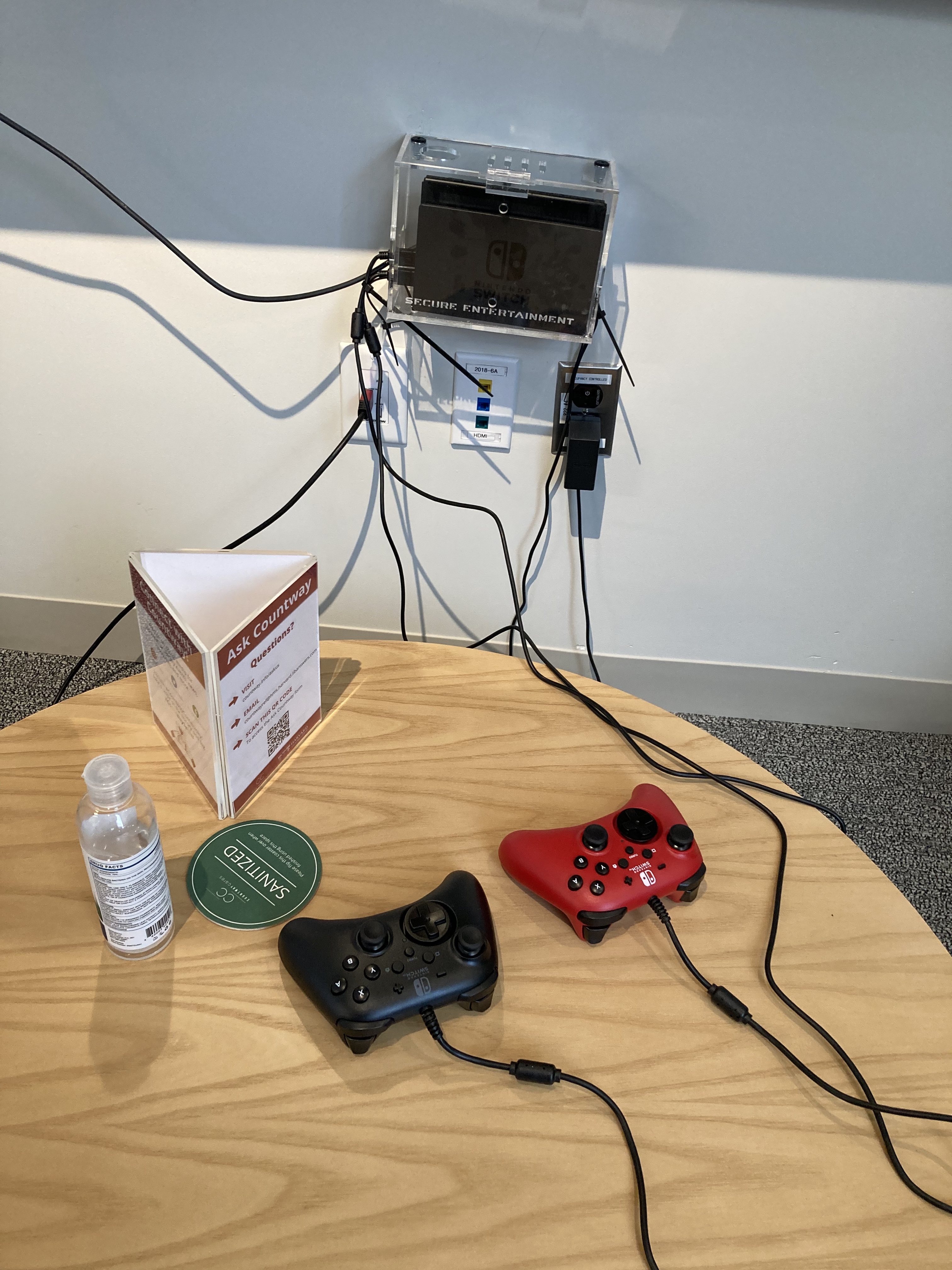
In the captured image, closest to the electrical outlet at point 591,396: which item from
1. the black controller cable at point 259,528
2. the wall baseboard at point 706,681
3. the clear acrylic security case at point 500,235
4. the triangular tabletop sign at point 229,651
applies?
the clear acrylic security case at point 500,235

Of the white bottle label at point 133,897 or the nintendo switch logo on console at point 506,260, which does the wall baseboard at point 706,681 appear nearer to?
the nintendo switch logo on console at point 506,260

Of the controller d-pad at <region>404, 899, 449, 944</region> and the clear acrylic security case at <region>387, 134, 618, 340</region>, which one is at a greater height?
the clear acrylic security case at <region>387, 134, 618, 340</region>

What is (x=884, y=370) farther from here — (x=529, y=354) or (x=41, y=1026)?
(x=41, y=1026)

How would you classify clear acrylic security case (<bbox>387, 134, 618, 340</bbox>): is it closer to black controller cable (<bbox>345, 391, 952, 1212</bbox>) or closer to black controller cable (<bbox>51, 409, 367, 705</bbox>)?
black controller cable (<bbox>51, 409, 367, 705</bbox>)

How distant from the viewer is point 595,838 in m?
0.77

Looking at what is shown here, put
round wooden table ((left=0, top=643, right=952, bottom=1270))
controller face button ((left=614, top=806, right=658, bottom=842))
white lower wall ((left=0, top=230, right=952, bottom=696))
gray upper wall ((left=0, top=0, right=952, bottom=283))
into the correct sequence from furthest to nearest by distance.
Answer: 1. white lower wall ((left=0, top=230, right=952, bottom=696))
2. gray upper wall ((left=0, top=0, right=952, bottom=283))
3. controller face button ((left=614, top=806, right=658, bottom=842))
4. round wooden table ((left=0, top=643, right=952, bottom=1270))

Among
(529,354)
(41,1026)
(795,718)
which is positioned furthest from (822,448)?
(41,1026)

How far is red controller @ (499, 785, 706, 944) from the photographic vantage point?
0.74 metres

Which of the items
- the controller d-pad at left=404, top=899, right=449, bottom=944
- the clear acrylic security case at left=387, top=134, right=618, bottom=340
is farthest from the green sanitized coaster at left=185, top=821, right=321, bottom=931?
the clear acrylic security case at left=387, top=134, right=618, bottom=340

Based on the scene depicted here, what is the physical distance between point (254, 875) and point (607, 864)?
314mm

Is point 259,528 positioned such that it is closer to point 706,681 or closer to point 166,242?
point 166,242

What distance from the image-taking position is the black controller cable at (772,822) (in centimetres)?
64

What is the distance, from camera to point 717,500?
1.37 metres

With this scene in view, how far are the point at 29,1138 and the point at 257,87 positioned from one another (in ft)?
3.54
